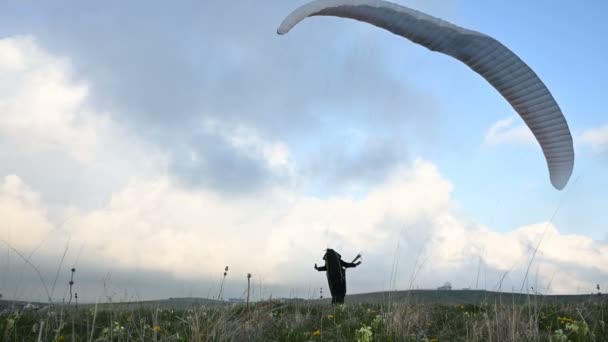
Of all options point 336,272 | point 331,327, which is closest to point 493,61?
point 331,327

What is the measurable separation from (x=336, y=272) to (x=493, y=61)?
1310 cm

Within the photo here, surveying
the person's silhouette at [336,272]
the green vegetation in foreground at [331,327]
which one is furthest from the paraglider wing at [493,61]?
the person's silhouette at [336,272]

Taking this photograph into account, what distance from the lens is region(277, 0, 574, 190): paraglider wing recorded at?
247 inches

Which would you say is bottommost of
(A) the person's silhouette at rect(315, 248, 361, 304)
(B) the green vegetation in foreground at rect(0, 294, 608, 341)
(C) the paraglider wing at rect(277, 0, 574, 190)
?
(B) the green vegetation in foreground at rect(0, 294, 608, 341)

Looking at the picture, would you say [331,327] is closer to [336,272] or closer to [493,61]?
[493,61]

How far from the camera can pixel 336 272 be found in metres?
18.7

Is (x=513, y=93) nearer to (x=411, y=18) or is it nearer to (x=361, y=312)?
(x=411, y=18)

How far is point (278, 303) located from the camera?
12.8 metres

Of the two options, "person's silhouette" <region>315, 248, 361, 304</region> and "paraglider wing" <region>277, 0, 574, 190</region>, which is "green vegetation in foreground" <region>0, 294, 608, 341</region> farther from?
"person's silhouette" <region>315, 248, 361, 304</region>

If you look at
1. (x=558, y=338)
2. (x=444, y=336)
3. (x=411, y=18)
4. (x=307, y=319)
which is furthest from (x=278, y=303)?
(x=411, y=18)

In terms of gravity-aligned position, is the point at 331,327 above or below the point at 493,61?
below

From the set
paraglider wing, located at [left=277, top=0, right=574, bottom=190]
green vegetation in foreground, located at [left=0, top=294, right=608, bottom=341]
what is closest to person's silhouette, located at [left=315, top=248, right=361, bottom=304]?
green vegetation in foreground, located at [left=0, top=294, right=608, bottom=341]

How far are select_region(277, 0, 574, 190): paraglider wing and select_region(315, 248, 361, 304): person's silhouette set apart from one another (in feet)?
40.1

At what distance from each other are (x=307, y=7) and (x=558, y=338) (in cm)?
479
